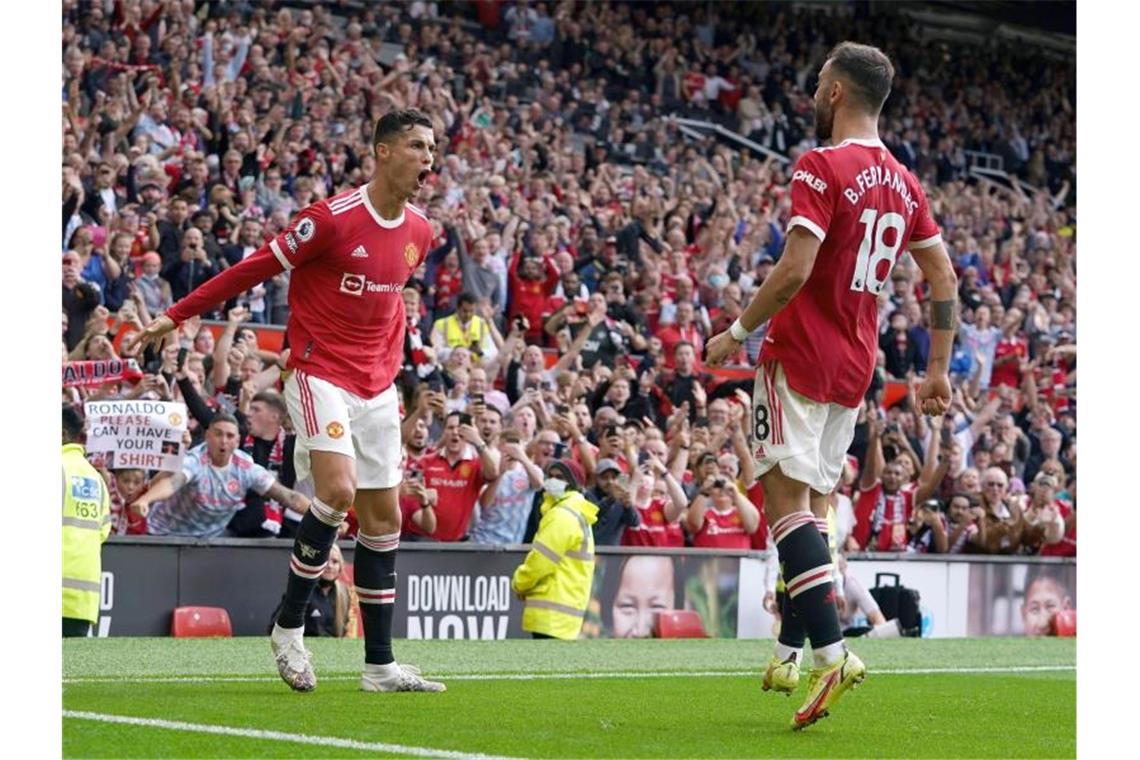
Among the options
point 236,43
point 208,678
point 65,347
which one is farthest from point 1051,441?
point 208,678

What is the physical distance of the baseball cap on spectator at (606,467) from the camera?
1464 centimetres

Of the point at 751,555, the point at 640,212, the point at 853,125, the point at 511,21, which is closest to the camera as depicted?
the point at 853,125

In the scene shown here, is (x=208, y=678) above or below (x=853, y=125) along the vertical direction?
below

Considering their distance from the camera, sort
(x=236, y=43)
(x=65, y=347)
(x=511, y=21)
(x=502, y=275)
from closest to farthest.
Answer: (x=65, y=347) → (x=502, y=275) → (x=236, y=43) → (x=511, y=21)

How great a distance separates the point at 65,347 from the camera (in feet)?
42.7

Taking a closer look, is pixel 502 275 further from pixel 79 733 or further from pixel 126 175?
pixel 79 733

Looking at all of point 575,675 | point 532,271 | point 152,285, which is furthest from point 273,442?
point 532,271

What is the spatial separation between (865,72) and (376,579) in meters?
3.12

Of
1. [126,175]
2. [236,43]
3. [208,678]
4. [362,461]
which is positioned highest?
[236,43]

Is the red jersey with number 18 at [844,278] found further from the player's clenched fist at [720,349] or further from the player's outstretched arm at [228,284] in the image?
the player's outstretched arm at [228,284]

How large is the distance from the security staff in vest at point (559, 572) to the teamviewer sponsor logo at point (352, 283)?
214 inches

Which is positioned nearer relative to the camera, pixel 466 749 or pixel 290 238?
pixel 466 749

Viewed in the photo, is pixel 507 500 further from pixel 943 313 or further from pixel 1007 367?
pixel 1007 367

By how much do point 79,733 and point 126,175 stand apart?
1098cm
